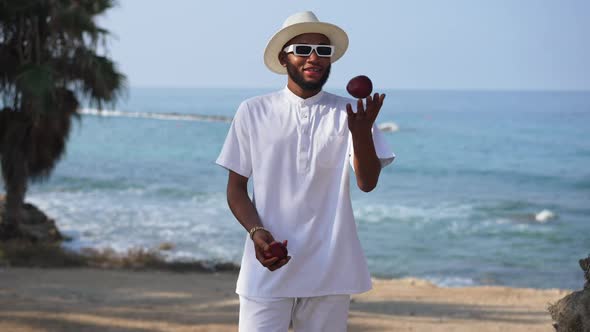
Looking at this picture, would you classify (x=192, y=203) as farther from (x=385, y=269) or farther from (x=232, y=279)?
(x=232, y=279)

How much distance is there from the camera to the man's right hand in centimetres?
311

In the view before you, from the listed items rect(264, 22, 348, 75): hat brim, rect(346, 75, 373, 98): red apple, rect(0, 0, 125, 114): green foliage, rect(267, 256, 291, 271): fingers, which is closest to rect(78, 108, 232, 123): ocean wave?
rect(0, 0, 125, 114): green foliage

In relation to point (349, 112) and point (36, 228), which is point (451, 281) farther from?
point (349, 112)

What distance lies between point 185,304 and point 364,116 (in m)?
6.52

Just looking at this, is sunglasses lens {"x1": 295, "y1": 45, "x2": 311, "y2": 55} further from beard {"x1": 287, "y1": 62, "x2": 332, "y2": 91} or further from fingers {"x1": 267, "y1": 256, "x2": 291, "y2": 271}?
fingers {"x1": 267, "y1": 256, "x2": 291, "y2": 271}

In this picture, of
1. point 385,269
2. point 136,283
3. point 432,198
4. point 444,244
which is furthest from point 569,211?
point 136,283

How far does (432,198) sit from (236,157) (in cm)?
3000

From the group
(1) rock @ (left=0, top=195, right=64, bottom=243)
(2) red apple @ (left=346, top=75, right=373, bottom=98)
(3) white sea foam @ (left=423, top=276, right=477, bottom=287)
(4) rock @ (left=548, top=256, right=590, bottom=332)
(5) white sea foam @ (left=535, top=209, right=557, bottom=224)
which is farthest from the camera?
(5) white sea foam @ (left=535, top=209, right=557, bottom=224)

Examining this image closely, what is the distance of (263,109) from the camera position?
3383mm

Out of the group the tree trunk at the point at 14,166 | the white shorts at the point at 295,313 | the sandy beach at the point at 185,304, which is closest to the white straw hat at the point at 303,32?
the white shorts at the point at 295,313

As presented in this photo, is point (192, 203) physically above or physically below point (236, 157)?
below

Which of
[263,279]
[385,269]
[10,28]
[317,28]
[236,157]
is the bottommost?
[385,269]

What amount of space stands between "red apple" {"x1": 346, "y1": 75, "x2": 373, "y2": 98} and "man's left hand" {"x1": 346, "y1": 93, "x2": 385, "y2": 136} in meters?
0.14

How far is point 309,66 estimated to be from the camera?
3385mm
